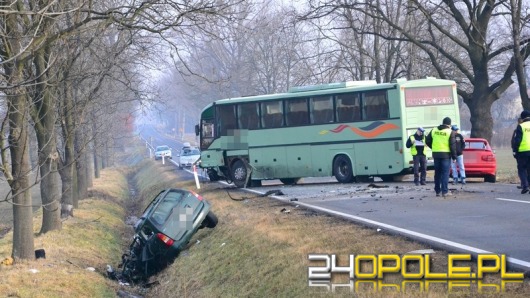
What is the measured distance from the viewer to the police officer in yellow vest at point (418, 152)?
24.9m

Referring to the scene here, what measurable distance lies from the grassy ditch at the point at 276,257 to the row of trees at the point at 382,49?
3470 mm

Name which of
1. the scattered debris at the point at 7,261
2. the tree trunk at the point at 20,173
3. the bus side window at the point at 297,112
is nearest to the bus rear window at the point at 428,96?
the bus side window at the point at 297,112

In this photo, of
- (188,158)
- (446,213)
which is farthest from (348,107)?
(188,158)

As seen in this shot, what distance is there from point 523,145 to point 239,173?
593 inches

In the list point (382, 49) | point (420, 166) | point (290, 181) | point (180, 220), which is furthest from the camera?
point (382, 49)

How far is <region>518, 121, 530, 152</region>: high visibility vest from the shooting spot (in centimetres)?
1828

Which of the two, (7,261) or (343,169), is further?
(343,169)

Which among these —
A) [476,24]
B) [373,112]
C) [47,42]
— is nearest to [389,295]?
[47,42]

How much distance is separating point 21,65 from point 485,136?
2178 cm

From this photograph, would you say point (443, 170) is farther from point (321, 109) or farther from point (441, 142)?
point (321, 109)

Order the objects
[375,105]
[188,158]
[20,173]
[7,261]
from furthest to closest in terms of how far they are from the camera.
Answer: [188,158] → [375,105] → [7,261] → [20,173]

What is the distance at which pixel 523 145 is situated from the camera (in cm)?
1848

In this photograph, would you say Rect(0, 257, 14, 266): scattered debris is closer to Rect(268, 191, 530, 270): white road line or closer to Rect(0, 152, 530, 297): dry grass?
Rect(0, 152, 530, 297): dry grass

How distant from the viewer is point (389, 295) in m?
8.85
